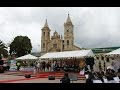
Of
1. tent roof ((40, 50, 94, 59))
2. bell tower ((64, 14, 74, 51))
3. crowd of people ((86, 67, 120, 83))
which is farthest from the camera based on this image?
bell tower ((64, 14, 74, 51))

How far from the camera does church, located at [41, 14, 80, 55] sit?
54.5m

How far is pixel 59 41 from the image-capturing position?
56.5 metres

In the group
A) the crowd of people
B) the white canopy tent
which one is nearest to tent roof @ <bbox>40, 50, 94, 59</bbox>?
the white canopy tent

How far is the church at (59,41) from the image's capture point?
54531 millimetres

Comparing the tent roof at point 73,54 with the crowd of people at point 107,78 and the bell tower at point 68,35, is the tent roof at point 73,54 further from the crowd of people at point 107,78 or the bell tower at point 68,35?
the bell tower at point 68,35

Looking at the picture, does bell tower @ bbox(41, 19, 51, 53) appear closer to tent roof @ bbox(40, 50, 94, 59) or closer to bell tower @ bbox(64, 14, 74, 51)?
bell tower @ bbox(64, 14, 74, 51)

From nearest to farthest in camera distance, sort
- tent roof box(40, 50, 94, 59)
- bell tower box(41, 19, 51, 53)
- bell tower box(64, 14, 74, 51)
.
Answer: tent roof box(40, 50, 94, 59) < bell tower box(64, 14, 74, 51) < bell tower box(41, 19, 51, 53)

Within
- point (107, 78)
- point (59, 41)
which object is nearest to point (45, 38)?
point (59, 41)

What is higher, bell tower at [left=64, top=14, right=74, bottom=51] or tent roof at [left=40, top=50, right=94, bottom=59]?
bell tower at [left=64, top=14, right=74, bottom=51]

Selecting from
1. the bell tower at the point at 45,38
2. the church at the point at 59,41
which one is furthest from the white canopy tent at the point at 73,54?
the bell tower at the point at 45,38

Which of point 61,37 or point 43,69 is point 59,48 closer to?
point 61,37

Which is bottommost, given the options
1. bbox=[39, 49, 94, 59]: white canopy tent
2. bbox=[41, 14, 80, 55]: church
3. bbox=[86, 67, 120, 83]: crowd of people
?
bbox=[86, 67, 120, 83]: crowd of people
